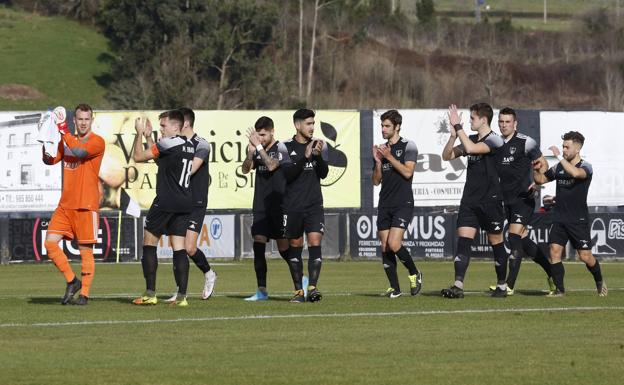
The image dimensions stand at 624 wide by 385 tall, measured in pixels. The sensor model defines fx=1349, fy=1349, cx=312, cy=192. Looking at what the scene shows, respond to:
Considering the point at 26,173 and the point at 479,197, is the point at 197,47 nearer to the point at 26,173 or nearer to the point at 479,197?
the point at 26,173

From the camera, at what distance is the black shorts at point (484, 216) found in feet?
57.0

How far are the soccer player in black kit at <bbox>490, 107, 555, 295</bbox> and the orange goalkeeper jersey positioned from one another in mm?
5289

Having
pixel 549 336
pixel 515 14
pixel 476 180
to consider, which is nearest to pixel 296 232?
pixel 476 180

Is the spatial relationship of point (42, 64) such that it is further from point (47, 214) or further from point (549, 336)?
point (549, 336)

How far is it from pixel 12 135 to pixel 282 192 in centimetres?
2476

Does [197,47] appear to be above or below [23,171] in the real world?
above

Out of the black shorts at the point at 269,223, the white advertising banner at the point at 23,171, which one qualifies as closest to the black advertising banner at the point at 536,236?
the white advertising banner at the point at 23,171

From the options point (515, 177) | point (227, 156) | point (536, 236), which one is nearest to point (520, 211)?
point (515, 177)

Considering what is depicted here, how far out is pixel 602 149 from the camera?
43.5 metres

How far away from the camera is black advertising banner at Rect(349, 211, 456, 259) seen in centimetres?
3666

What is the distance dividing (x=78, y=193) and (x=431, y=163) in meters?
26.8

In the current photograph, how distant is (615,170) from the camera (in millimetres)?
43656

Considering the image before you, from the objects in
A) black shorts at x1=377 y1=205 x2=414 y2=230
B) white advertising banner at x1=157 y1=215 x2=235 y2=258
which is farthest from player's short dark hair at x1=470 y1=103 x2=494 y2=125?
white advertising banner at x1=157 y1=215 x2=235 y2=258

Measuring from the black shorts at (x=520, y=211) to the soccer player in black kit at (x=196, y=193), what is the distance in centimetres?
408
